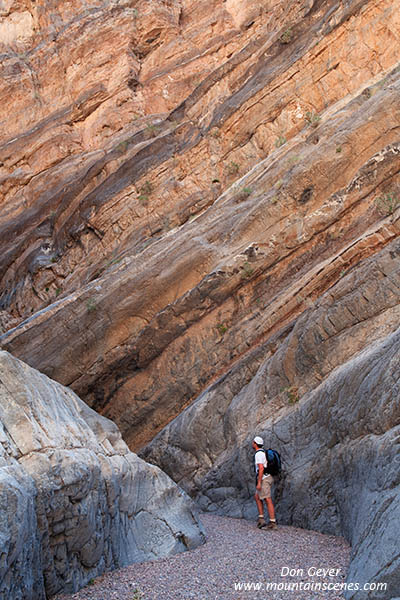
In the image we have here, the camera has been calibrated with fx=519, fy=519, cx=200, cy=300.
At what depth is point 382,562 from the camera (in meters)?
4.74

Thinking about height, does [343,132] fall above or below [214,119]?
below

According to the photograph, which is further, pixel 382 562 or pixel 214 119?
pixel 214 119

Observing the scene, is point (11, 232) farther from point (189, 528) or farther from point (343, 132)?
point (189, 528)

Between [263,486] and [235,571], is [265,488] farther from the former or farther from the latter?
[235,571]

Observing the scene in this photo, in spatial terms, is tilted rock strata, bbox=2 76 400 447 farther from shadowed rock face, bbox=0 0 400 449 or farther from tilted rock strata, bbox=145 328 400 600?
tilted rock strata, bbox=145 328 400 600

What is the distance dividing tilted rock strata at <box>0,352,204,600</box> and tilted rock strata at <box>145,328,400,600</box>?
2269 mm

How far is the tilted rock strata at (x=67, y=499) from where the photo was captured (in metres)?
5.02

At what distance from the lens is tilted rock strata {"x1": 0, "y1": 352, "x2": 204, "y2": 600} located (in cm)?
502

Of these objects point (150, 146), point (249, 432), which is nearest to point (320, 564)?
point (249, 432)

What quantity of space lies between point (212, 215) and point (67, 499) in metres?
13.8

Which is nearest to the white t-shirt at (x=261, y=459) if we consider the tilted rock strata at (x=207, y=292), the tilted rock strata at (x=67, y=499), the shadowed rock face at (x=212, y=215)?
the tilted rock strata at (x=67, y=499)

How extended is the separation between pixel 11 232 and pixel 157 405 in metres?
20.4

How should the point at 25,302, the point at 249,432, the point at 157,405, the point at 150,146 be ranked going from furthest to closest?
the point at 25,302, the point at 150,146, the point at 157,405, the point at 249,432

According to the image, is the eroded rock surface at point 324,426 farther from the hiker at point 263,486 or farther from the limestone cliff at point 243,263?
the hiker at point 263,486
